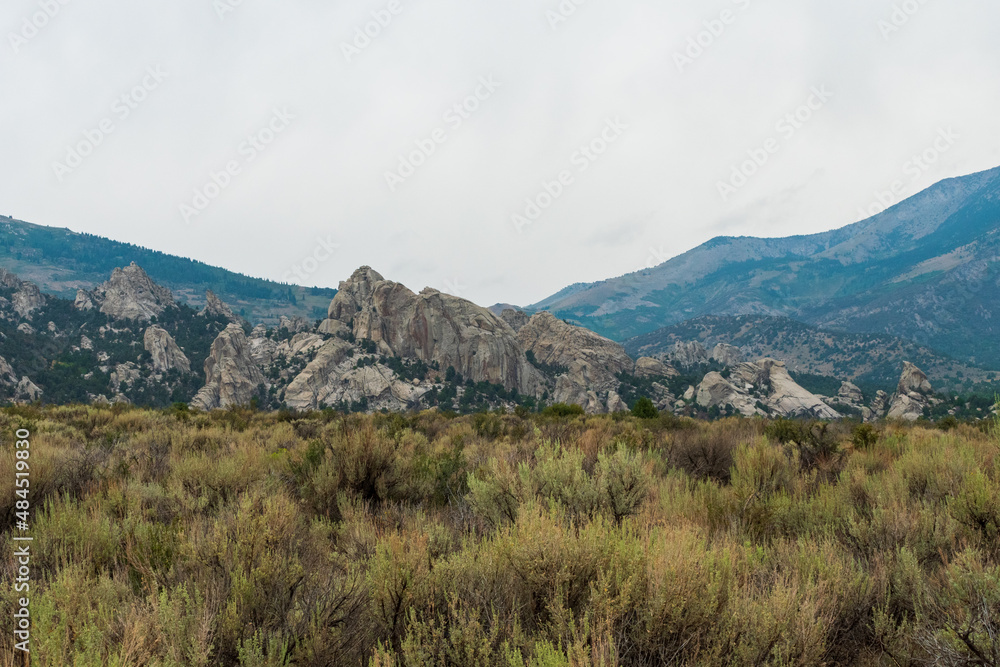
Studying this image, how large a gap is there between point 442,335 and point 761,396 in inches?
2763

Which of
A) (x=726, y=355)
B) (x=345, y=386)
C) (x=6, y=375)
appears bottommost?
(x=726, y=355)

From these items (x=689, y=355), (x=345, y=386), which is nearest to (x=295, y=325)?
(x=345, y=386)

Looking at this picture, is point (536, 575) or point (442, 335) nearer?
point (536, 575)

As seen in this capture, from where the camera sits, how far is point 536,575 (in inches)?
115

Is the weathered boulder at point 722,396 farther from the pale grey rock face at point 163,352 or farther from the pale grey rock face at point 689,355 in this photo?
the pale grey rock face at point 163,352

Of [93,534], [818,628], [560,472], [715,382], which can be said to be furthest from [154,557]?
[715,382]

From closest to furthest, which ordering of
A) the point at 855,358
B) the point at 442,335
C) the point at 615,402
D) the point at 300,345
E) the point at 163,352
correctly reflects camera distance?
the point at 615,402
the point at 163,352
the point at 442,335
the point at 300,345
the point at 855,358

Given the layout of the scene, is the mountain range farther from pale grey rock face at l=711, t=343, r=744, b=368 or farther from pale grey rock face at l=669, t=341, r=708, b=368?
pale grey rock face at l=711, t=343, r=744, b=368

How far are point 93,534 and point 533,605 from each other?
4.09 m

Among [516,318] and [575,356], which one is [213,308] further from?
[575,356]

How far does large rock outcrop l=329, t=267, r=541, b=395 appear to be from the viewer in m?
96.8

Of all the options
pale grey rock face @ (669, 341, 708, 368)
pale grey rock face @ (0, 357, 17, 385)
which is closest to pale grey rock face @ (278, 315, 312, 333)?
→ pale grey rock face @ (0, 357, 17, 385)

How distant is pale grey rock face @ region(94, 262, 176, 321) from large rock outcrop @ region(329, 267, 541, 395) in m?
60.9

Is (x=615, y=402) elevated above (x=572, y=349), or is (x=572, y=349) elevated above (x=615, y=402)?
(x=572, y=349)
